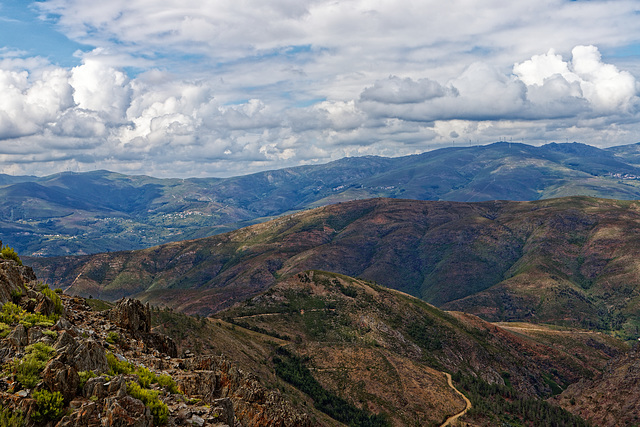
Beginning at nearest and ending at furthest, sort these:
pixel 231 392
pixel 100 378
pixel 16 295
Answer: pixel 100 378 < pixel 16 295 < pixel 231 392

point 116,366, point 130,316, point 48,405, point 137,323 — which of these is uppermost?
point 48,405

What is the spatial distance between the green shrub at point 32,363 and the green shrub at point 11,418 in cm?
143

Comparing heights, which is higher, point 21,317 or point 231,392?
point 21,317

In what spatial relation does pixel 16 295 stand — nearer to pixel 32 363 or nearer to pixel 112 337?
pixel 112 337

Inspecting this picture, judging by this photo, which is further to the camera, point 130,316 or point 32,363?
point 130,316

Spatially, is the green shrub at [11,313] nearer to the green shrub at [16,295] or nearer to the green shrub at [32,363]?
the green shrub at [16,295]

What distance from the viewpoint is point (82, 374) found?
75.9 feet

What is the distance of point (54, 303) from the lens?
102 ft

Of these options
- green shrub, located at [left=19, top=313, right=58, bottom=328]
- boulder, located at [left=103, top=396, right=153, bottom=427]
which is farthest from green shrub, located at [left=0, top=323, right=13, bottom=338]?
boulder, located at [left=103, top=396, right=153, bottom=427]

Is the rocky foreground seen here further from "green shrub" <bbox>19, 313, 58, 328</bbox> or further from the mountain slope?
the mountain slope

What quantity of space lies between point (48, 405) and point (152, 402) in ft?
15.4

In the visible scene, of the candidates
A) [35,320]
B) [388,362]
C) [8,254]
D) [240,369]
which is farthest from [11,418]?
[388,362]

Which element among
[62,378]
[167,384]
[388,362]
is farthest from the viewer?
[388,362]

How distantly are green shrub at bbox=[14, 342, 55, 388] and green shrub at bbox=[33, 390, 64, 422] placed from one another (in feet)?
3.06
